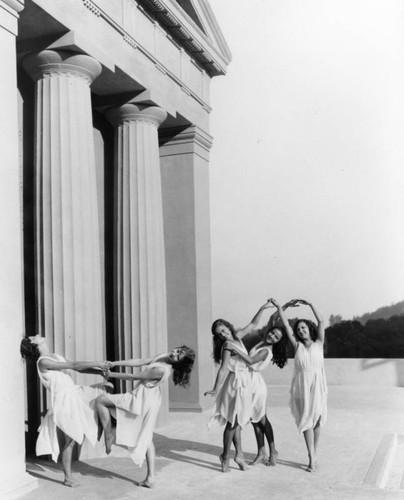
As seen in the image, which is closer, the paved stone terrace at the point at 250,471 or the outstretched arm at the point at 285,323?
the paved stone terrace at the point at 250,471

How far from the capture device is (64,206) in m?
12.5

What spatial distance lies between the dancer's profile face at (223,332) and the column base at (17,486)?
3686 mm

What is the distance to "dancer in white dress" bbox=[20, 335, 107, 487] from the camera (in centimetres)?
996

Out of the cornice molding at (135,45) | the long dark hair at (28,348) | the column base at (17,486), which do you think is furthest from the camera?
the cornice molding at (135,45)

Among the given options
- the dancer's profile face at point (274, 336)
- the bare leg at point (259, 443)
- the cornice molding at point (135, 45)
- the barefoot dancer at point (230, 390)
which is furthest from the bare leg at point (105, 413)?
the cornice molding at point (135, 45)

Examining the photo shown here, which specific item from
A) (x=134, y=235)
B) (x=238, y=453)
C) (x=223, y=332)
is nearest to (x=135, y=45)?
(x=134, y=235)

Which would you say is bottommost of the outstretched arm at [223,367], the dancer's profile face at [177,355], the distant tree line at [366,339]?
the distant tree line at [366,339]

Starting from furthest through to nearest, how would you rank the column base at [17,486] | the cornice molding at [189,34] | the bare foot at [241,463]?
the cornice molding at [189,34], the bare foot at [241,463], the column base at [17,486]

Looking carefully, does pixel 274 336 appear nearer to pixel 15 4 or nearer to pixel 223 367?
pixel 223 367

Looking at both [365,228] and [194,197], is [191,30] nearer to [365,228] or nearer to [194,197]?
[194,197]

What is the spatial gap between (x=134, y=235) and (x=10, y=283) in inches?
264

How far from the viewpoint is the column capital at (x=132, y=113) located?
1620 centimetres

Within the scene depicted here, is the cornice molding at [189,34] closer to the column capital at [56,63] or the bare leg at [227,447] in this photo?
the column capital at [56,63]

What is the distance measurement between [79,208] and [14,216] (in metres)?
2.92
